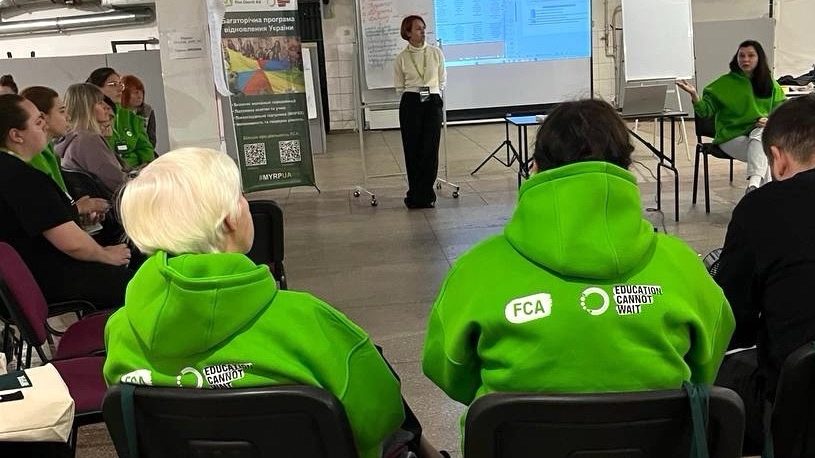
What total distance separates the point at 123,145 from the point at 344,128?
285 inches

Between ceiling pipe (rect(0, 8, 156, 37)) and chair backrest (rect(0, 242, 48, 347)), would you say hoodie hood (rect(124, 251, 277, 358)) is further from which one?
ceiling pipe (rect(0, 8, 156, 37))

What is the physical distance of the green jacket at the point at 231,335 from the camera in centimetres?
124

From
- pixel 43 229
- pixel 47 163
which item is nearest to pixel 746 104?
pixel 47 163

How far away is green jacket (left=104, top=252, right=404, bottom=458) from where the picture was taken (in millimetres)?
1238

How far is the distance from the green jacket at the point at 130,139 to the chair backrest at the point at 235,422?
412cm

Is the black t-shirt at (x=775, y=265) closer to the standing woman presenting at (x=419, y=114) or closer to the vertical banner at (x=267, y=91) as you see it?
the standing woman presenting at (x=419, y=114)

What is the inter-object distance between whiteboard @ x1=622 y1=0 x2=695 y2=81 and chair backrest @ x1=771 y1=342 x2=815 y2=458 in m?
6.78

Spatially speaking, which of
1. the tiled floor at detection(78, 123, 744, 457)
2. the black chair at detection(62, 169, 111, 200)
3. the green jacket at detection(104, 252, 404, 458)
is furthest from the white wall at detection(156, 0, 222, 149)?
the green jacket at detection(104, 252, 404, 458)

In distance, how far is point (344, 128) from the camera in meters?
12.2

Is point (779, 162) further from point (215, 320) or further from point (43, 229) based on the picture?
point (43, 229)

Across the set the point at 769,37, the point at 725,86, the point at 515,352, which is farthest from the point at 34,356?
the point at 769,37

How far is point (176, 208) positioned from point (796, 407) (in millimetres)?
1201

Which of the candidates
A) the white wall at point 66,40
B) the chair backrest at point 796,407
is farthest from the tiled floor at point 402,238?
the white wall at point 66,40

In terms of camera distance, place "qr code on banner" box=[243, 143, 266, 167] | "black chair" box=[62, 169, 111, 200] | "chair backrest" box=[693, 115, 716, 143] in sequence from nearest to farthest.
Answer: "black chair" box=[62, 169, 111, 200], "chair backrest" box=[693, 115, 716, 143], "qr code on banner" box=[243, 143, 266, 167]
